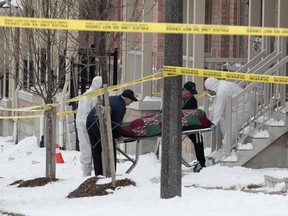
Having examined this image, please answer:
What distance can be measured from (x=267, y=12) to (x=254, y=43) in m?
1.80

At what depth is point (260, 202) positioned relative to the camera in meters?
12.1

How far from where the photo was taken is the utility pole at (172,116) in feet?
40.0

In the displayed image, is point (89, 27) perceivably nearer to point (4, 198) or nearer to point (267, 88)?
point (4, 198)

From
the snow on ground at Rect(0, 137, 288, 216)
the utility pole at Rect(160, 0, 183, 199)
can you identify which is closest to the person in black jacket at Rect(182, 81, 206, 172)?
the snow on ground at Rect(0, 137, 288, 216)

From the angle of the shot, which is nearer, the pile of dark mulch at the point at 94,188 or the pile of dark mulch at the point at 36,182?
the pile of dark mulch at the point at 94,188

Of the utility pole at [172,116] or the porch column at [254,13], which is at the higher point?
the porch column at [254,13]

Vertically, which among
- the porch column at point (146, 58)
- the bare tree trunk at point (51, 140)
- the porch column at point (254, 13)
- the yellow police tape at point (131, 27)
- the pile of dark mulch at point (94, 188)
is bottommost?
the pile of dark mulch at point (94, 188)

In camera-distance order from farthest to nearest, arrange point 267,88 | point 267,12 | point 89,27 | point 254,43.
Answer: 1. point 254,43
2. point 267,12
3. point 267,88
4. point 89,27

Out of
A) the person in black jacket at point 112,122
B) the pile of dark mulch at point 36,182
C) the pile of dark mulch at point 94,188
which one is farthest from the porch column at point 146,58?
the pile of dark mulch at point 94,188

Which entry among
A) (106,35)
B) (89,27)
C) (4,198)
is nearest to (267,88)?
(106,35)

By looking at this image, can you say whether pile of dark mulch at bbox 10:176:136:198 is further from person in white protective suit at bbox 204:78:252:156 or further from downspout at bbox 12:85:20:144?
downspout at bbox 12:85:20:144

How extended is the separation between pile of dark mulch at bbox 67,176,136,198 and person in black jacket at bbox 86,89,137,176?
1669mm

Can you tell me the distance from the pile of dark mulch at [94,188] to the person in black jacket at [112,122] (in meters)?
1.67

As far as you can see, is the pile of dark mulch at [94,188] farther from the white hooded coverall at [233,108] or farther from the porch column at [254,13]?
the porch column at [254,13]
